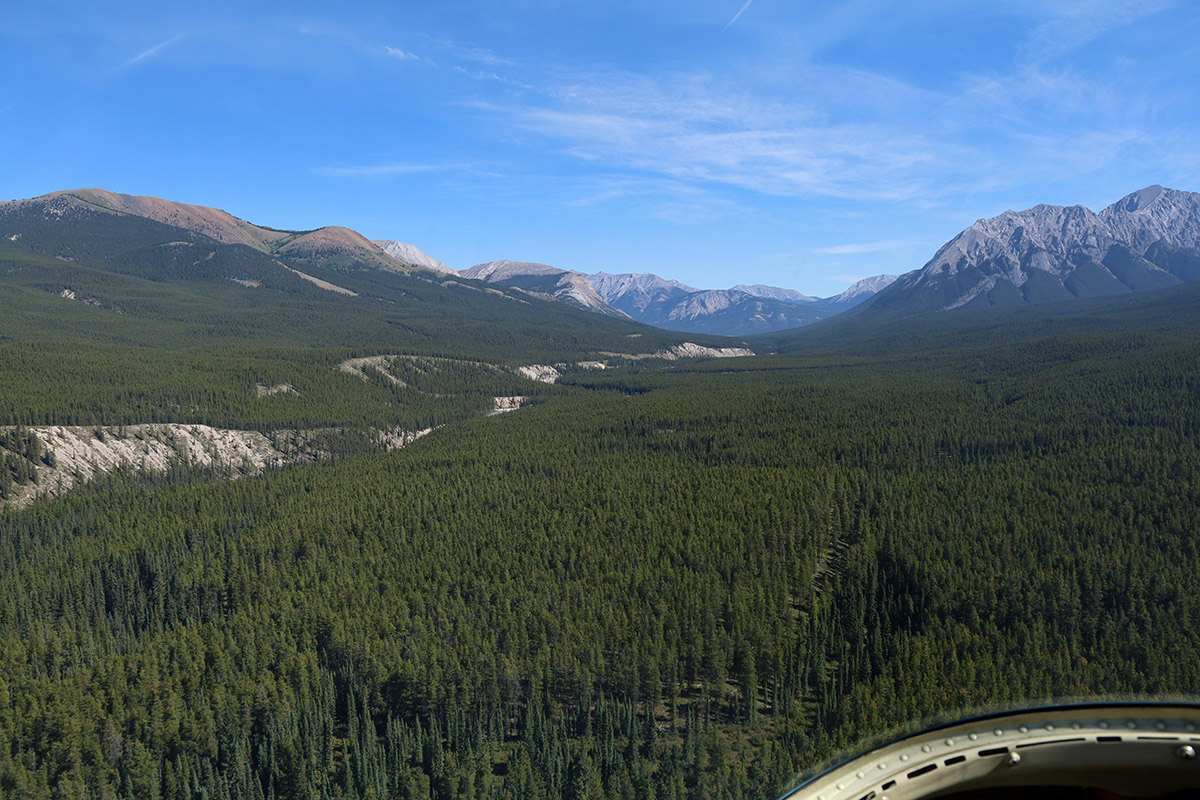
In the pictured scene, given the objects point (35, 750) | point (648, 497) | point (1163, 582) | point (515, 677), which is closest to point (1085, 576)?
point (1163, 582)

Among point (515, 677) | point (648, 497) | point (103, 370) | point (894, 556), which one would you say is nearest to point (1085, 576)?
point (894, 556)

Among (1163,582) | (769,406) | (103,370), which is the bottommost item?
(1163,582)

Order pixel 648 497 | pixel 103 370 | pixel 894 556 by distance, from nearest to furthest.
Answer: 1. pixel 894 556
2. pixel 648 497
3. pixel 103 370

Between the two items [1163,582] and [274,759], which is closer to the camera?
[274,759]

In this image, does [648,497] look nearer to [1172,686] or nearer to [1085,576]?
[1085,576]

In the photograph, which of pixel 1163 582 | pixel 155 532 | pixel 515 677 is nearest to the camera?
pixel 515 677

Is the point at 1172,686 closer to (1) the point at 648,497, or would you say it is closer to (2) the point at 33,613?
(1) the point at 648,497

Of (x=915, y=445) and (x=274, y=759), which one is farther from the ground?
(x=915, y=445)
